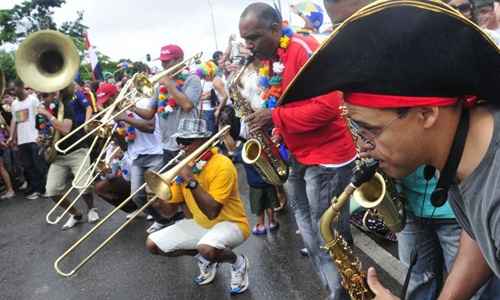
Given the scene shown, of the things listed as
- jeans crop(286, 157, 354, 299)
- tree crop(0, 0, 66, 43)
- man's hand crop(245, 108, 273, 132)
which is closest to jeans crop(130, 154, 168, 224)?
man's hand crop(245, 108, 273, 132)

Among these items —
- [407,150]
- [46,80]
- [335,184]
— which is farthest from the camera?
[46,80]

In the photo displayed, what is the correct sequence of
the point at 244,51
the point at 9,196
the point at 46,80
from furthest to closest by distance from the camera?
the point at 9,196
the point at 46,80
the point at 244,51

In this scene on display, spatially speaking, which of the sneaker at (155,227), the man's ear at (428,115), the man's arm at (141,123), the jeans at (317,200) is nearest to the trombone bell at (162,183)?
the jeans at (317,200)

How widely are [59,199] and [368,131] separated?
563cm

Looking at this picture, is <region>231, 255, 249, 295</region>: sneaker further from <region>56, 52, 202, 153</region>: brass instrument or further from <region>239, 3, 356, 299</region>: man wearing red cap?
<region>56, 52, 202, 153</region>: brass instrument

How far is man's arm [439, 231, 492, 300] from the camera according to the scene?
1.54m

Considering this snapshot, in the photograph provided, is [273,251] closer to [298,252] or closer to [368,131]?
[298,252]

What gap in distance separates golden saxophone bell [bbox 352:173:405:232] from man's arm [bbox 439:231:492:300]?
685 mm

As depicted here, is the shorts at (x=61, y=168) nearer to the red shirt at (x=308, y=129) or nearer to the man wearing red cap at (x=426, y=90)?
the red shirt at (x=308, y=129)

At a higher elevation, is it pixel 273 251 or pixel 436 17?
pixel 436 17

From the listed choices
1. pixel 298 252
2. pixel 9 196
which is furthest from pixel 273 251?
pixel 9 196

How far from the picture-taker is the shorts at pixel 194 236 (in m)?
3.54

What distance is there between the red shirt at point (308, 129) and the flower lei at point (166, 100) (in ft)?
6.98

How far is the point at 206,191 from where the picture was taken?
11.4 ft
